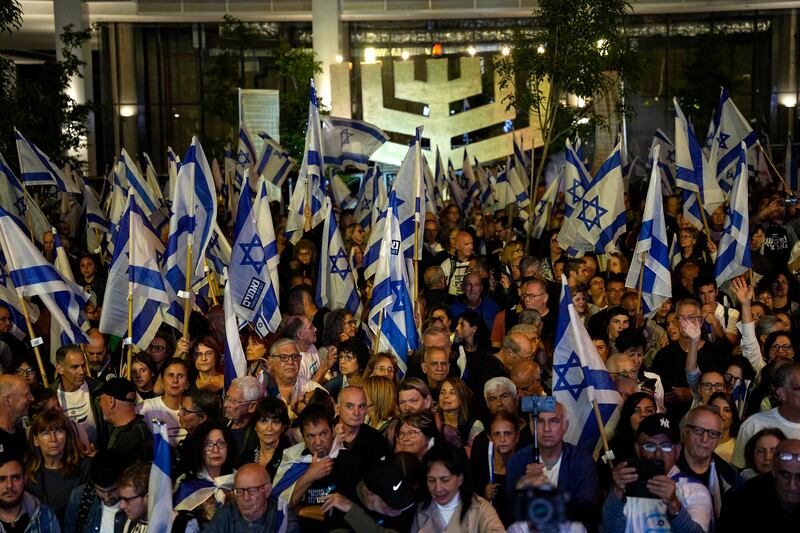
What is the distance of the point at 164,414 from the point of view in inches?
374

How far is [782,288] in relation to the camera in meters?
12.6

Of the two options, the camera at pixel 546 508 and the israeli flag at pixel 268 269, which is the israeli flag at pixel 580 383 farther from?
the camera at pixel 546 508

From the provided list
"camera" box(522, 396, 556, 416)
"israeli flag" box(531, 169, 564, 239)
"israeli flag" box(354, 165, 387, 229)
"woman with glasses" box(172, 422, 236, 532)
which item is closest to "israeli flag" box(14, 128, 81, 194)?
"israeli flag" box(354, 165, 387, 229)

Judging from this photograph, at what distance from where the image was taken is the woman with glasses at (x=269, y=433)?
8227 mm

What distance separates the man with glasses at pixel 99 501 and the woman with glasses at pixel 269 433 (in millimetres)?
868

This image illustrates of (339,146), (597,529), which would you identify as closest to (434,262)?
(339,146)

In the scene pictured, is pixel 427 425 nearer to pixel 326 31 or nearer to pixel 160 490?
pixel 160 490

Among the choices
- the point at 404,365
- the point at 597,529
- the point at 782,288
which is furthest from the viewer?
the point at 782,288

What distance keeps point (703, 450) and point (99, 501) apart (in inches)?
139

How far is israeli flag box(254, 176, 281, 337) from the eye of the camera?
37.5ft

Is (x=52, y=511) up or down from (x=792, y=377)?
down

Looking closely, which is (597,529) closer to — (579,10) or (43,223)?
(43,223)

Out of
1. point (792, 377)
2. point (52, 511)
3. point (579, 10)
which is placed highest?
point (579, 10)

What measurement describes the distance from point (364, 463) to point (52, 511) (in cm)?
186
